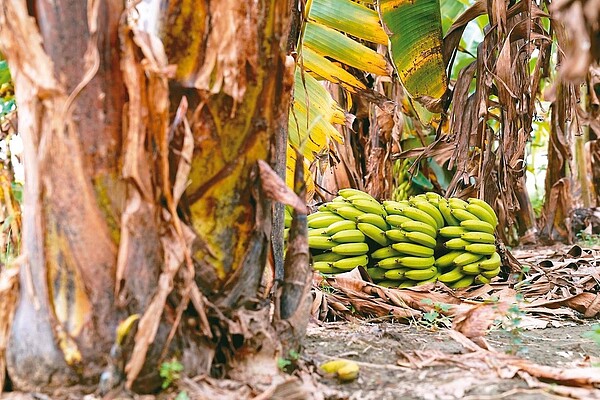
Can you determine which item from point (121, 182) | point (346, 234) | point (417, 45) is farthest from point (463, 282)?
point (121, 182)

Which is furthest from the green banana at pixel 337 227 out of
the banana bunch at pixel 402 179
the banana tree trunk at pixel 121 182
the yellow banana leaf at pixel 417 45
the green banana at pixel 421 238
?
the banana bunch at pixel 402 179

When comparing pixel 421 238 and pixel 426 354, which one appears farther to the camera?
pixel 421 238

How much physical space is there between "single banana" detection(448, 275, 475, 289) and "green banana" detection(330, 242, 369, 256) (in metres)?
0.40

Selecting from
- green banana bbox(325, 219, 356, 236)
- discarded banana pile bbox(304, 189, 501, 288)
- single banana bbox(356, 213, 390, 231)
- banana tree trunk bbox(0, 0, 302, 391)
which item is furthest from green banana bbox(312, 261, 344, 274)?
banana tree trunk bbox(0, 0, 302, 391)

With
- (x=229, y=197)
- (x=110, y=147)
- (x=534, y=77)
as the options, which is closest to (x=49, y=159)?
(x=110, y=147)

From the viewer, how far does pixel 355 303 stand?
191cm

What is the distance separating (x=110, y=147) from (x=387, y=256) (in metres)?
1.55

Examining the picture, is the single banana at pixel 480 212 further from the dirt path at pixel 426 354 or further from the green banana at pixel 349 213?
the dirt path at pixel 426 354

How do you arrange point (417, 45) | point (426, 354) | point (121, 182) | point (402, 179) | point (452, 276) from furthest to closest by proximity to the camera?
point (402, 179) < point (417, 45) < point (452, 276) < point (426, 354) < point (121, 182)

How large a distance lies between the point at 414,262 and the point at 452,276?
197 mm

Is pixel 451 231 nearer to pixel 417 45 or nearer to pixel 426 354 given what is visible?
pixel 417 45

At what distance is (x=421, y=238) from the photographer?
2299mm

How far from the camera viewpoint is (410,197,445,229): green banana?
243 cm

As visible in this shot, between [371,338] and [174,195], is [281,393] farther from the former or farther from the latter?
[371,338]
